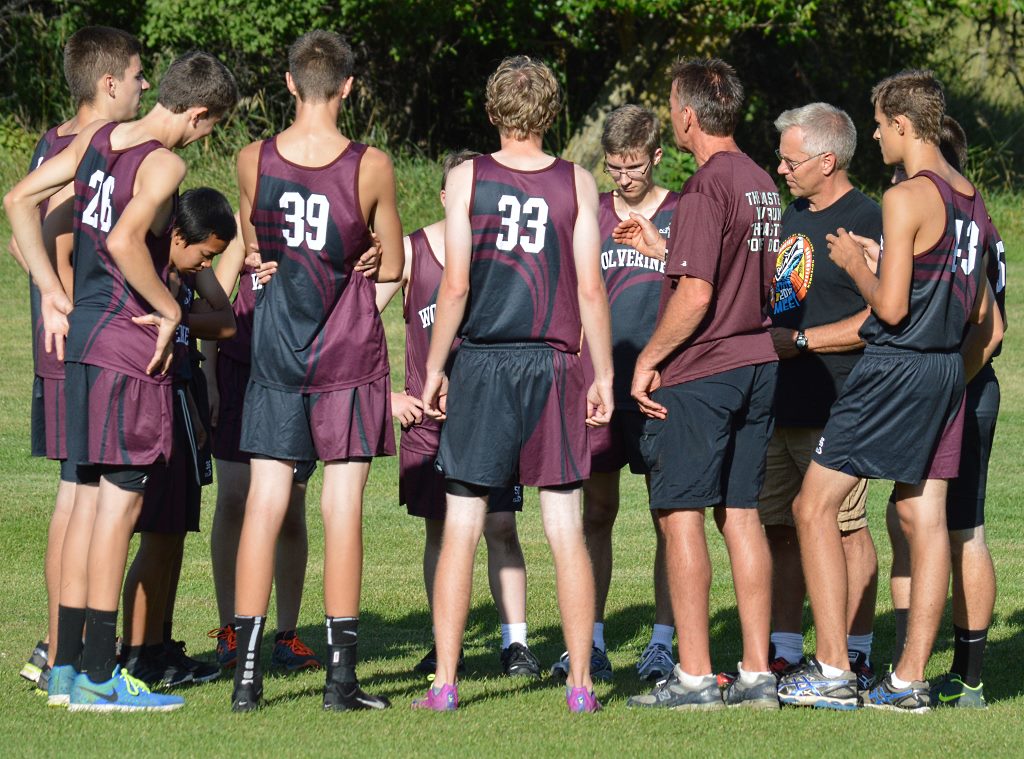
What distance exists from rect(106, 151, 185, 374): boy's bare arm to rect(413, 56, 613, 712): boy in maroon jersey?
0.94m

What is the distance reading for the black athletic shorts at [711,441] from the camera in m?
5.48

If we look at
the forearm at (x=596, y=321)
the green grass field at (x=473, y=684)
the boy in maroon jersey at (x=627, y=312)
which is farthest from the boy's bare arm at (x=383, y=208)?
the green grass field at (x=473, y=684)

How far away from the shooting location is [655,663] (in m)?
6.30

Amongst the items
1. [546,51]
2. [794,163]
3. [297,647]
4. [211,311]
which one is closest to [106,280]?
[211,311]

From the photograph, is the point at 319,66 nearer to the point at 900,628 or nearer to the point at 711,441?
the point at 711,441

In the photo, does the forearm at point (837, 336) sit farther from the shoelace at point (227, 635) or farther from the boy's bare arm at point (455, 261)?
the shoelace at point (227, 635)

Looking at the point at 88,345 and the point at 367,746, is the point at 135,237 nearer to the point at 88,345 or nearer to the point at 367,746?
the point at 88,345

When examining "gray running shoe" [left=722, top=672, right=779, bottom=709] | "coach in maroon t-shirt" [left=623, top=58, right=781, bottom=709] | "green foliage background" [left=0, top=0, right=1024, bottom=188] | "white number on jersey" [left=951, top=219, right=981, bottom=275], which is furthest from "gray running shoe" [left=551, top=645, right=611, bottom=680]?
"green foliage background" [left=0, top=0, right=1024, bottom=188]

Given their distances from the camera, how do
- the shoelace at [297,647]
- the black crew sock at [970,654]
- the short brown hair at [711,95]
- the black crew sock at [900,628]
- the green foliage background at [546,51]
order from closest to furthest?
the short brown hair at [711,95], the black crew sock at [970,654], the black crew sock at [900,628], the shoelace at [297,647], the green foliage background at [546,51]

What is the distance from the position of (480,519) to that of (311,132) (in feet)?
4.92

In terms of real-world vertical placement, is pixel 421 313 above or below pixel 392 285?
below

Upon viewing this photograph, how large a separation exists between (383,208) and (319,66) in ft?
1.78

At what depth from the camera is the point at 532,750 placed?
4.83 meters

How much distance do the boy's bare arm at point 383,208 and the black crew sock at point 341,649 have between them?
1.24 metres
